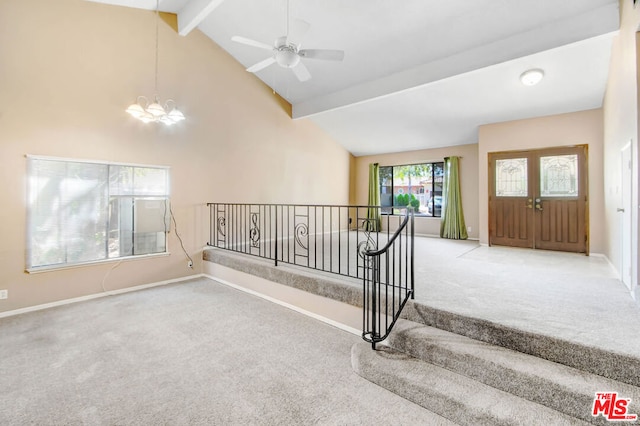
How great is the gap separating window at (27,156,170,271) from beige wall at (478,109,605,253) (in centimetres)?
626

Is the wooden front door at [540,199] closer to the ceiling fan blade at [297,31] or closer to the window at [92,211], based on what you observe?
the ceiling fan blade at [297,31]

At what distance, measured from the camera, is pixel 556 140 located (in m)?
5.50

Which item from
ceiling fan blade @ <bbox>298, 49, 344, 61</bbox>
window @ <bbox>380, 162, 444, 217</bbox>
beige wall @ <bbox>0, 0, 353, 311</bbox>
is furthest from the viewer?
window @ <bbox>380, 162, 444, 217</bbox>

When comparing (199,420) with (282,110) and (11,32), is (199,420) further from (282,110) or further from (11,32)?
(282,110)

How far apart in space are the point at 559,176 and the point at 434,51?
3454 millimetres

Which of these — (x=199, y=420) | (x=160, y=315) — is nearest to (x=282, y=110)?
(x=160, y=315)

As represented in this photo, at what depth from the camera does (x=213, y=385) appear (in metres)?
2.21

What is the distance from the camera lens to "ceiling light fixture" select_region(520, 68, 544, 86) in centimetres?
441

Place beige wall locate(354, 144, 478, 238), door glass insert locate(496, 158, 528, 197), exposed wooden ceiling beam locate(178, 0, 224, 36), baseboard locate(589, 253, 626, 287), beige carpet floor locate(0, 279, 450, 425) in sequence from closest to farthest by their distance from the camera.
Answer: beige carpet floor locate(0, 279, 450, 425) < baseboard locate(589, 253, 626, 287) < exposed wooden ceiling beam locate(178, 0, 224, 36) < door glass insert locate(496, 158, 528, 197) < beige wall locate(354, 144, 478, 238)

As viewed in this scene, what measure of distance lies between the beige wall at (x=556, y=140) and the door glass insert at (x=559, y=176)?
23cm

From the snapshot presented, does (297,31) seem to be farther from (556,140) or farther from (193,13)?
(556,140)

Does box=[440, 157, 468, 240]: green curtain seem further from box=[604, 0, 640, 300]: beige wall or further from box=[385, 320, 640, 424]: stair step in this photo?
box=[385, 320, 640, 424]: stair step

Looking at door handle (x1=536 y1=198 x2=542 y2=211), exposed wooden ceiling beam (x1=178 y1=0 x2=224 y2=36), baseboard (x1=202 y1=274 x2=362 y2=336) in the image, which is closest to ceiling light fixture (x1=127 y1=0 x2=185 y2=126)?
exposed wooden ceiling beam (x1=178 y1=0 x2=224 y2=36)

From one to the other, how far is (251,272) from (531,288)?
3.49 metres
